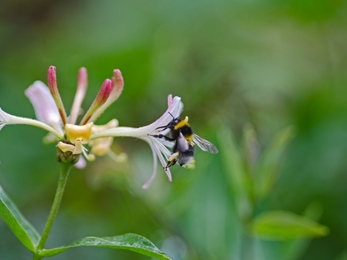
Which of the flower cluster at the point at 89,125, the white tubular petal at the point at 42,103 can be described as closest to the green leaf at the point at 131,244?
the flower cluster at the point at 89,125

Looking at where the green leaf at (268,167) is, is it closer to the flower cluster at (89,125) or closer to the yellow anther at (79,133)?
the flower cluster at (89,125)

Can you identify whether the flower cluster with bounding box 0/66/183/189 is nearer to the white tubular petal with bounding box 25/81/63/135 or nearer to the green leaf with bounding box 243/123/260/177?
the white tubular petal with bounding box 25/81/63/135

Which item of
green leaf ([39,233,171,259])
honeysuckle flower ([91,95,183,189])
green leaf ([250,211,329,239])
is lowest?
green leaf ([250,211,329,239])

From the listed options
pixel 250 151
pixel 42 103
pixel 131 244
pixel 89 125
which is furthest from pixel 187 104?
pixel 131 244

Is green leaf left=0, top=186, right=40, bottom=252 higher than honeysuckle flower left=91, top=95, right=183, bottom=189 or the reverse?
the reverse

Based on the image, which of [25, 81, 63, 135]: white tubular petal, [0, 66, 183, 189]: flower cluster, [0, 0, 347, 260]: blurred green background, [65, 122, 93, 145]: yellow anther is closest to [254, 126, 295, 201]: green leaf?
[0, 0, 347, 260]: blurred green background

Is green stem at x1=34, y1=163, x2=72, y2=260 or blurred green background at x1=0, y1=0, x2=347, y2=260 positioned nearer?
green stem at x1=34, y1=163, x2=72, y2=260

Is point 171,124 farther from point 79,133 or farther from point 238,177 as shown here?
point 238,177
